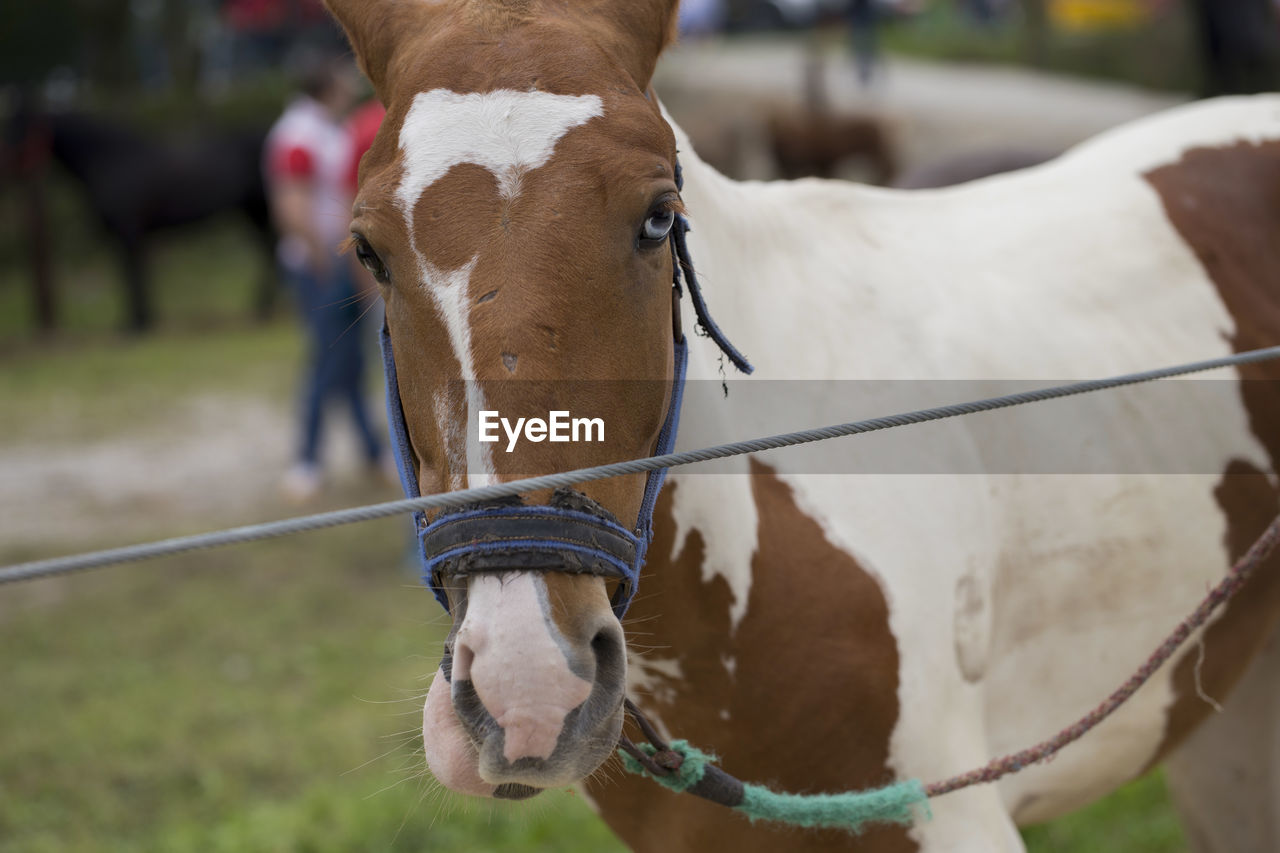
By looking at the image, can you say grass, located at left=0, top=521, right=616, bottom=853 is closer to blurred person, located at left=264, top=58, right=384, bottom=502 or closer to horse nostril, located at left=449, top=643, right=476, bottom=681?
blurred person, located at left=264, top=58, right=384, bottom=502

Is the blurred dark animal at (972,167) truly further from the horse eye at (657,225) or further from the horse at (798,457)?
the horse eye at (657,225)

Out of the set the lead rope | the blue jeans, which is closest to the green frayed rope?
the lead rope

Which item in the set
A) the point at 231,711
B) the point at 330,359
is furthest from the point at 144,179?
the point at 231,711

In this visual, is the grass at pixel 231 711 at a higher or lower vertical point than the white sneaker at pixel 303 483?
higher

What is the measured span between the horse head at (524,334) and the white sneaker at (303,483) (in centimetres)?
525

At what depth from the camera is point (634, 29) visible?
62.9 inches

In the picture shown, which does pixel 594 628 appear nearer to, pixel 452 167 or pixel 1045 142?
pixel 452 167

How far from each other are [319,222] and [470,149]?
5.10 metres

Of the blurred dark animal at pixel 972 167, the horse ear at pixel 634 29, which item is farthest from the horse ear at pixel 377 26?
the blurred dark animal at pixel 972 167

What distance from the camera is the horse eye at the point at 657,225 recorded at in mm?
1436

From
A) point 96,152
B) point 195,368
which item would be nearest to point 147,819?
point 195,368

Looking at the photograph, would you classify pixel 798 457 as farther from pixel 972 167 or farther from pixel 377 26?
pixel 972 167

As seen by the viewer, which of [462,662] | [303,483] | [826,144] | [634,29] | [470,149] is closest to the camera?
[462,662]

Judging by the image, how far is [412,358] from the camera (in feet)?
4.82
